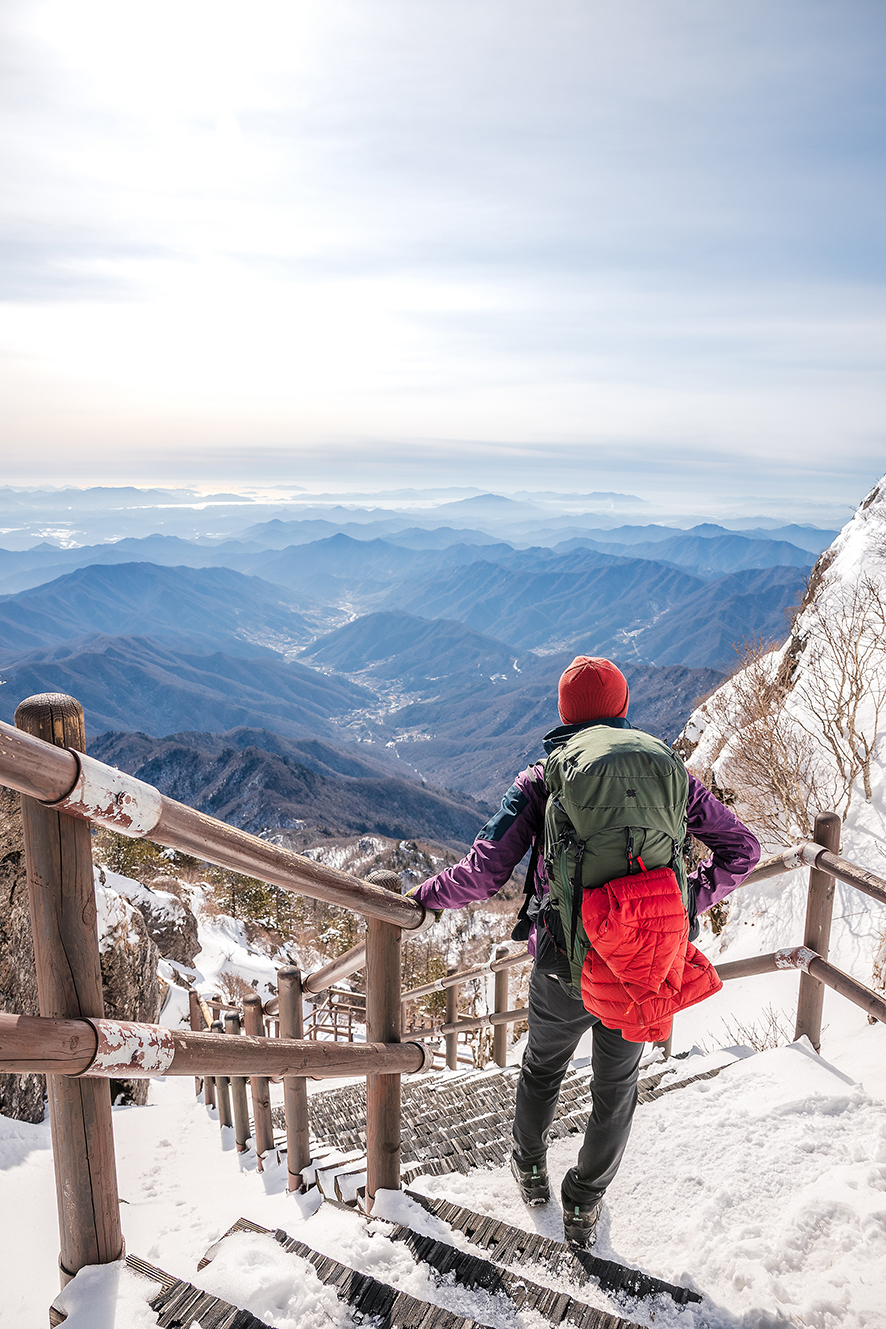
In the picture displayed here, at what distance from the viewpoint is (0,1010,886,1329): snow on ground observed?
6.27 feet

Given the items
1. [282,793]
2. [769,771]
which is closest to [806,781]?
[769,771]

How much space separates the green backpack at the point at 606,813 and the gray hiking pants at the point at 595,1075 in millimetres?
299

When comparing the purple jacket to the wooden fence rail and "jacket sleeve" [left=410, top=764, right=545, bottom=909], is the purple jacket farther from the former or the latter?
the wooden fence rail

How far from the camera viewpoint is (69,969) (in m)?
1.53

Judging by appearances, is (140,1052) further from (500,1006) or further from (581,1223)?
(500,1006)

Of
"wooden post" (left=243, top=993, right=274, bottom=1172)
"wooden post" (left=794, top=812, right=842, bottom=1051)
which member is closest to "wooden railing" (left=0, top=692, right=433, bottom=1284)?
"wooden post" (left=243, top=993, right=274, bottom=1172)

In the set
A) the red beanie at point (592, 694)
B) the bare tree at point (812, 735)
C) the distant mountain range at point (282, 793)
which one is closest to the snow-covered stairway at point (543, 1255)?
the red beanie at point (592, 694)

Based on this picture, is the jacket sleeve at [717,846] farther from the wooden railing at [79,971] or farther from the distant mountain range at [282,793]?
the distant mountain range at [282,793]

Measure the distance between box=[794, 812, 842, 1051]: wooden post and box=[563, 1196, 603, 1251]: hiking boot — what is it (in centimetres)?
152

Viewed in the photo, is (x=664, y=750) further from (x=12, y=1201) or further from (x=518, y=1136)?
(x=12, y=1201)

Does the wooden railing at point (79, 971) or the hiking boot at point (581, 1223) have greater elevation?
the wooden railing at point (79, 971)

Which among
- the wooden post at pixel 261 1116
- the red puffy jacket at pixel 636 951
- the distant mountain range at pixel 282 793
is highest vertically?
the red puffy jacket at pixel 636 951

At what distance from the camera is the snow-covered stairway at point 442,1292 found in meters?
1.76

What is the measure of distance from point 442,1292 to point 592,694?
6.05ft
